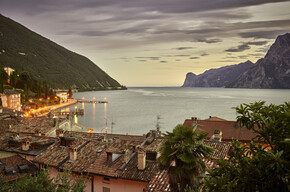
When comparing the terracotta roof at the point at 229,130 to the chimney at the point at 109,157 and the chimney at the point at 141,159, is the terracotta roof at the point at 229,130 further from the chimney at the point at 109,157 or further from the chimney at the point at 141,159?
the chimney at the point at 141,159

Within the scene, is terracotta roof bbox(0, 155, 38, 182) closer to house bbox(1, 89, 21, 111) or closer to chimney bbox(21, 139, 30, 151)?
chimney bbox(21, 139, 30, 151)

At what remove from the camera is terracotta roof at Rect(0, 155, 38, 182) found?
73.4 ft

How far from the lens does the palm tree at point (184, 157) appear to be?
11.3m

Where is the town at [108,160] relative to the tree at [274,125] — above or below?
below

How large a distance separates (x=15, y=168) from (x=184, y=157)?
19.7 m

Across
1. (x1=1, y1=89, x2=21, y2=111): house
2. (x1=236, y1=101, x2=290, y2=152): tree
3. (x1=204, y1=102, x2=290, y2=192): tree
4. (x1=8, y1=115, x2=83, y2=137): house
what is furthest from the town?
(x1=1, y1=89, x2=21, y2=111): house

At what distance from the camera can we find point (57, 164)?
22719 mm

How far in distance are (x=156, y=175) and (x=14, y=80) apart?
13872 cm

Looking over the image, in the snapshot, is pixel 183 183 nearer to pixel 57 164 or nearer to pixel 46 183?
pixel 46 183

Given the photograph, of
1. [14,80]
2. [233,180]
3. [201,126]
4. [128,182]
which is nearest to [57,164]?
[128,182]

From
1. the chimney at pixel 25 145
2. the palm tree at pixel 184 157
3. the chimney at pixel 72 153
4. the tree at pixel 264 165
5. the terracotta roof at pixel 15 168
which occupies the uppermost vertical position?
the tree at pixel 264 165

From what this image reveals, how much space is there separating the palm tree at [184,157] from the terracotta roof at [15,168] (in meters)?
16.8

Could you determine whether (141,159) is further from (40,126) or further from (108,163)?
(40,126)

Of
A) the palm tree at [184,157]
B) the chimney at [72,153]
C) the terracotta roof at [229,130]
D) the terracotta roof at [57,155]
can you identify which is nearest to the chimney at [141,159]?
the palm tree at [184,157]
